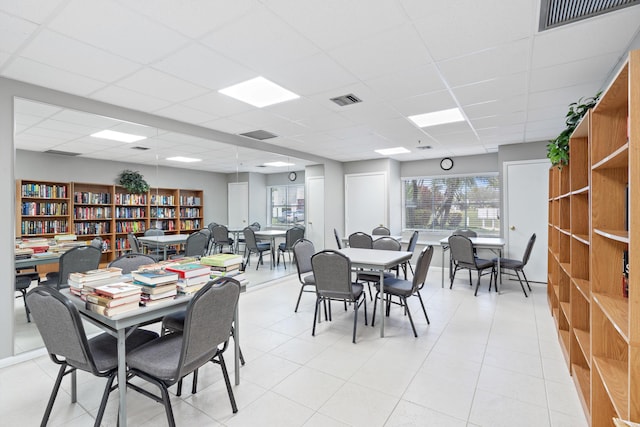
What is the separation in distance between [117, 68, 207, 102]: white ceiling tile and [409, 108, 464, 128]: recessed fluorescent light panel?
2.72 meters

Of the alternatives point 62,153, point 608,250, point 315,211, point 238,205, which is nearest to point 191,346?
point 608,250

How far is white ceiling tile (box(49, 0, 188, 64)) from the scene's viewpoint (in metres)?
1.88

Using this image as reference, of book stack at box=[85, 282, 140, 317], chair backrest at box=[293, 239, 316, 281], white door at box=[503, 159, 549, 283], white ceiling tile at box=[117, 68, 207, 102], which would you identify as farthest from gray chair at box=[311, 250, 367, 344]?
white door at box=[503, 159, 549, 283]

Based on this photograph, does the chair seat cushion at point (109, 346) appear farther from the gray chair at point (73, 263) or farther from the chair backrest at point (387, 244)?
the chair backrest at point (387, 244)

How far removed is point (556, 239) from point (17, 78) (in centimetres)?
597

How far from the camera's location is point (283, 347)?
3086 millimetres

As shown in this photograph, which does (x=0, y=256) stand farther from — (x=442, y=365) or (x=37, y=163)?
(x=442, y=365)

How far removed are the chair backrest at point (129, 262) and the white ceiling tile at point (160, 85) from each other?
1.62 m

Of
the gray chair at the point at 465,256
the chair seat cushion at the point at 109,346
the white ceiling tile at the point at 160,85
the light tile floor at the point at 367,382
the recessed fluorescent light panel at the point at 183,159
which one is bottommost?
the light tile floor at the point at 367,382

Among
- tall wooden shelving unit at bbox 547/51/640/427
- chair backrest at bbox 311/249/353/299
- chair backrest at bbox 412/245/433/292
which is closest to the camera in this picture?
tall wooden shelving unit at bbox 547/51/640/427

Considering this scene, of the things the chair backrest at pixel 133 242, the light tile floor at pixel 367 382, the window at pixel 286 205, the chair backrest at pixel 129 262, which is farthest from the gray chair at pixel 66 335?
the window at pixel 286 205

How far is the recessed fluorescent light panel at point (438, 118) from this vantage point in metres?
3.96

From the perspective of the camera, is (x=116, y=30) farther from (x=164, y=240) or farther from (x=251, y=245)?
(x=251, y=245)

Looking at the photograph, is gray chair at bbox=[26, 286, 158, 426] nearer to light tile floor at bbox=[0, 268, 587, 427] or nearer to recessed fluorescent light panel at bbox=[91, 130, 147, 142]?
light tile floor at bbox=[0, 268, 587, 427]
